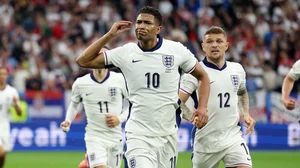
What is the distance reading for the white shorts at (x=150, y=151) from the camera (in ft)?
30.7

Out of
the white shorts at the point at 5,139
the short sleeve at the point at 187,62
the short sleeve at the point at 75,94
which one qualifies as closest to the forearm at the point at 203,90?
the short sleeve at the point at 187,62

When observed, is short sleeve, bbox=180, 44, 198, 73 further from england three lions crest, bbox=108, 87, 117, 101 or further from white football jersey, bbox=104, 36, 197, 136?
england three lions crest, bbox=108, 87, 117, 101

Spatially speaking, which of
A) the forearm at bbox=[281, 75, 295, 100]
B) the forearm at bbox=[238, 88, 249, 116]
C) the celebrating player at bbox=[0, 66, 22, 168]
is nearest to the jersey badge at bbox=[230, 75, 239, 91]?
Result: the forearm at bbox=[238, 88, 249, 116]

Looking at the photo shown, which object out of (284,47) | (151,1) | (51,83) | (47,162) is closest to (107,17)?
(151,1)

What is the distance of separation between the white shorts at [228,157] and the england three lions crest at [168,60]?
5.65ft

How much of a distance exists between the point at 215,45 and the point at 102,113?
290 cm

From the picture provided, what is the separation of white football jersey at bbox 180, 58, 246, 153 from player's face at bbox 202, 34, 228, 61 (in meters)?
0.17

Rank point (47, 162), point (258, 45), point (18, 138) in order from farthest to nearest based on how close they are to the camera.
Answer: point (258, 45)
point (18, 138)
point (47, 162)

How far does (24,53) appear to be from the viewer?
25688mm

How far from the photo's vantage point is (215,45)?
10766mm

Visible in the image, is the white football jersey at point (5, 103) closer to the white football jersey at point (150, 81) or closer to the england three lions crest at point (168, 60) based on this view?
the white football jersey at point (150, 81)

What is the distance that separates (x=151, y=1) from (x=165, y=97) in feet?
66.5

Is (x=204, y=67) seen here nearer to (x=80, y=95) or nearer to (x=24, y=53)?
(x=80, y=95)

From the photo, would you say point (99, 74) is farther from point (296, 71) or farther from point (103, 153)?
point (296, 71)
